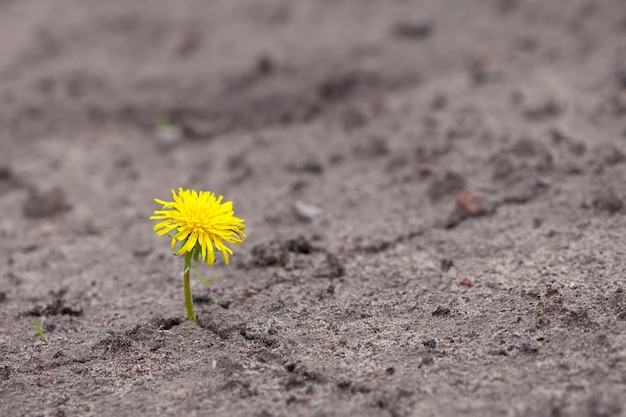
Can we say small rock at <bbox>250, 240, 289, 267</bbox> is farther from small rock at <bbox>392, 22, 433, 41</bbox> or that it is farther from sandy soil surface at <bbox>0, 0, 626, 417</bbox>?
small rock at <bbox>392, 22, 433, 41</bbox>

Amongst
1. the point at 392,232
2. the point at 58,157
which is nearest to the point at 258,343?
the point at 392,232

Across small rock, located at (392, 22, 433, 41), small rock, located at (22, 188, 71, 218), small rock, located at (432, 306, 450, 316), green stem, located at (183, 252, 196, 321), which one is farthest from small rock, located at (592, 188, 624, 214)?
small rock, located at (22, 188, 71, 218)

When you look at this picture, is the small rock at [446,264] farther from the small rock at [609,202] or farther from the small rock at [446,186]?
the small rock at [609,202]

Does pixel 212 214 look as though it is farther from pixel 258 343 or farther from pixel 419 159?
pixel 419 159

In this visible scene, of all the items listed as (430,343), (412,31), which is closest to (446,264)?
(430,343)

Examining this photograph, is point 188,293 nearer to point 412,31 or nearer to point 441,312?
point 441,312

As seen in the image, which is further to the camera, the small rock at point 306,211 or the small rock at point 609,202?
the small rock at point 306,211

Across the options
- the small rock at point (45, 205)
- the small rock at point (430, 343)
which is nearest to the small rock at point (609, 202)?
the small rock at point (430, 343)

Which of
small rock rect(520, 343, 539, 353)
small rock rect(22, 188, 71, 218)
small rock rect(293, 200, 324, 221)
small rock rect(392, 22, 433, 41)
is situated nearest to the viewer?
small rock rect(520, 343, 539, 353)
